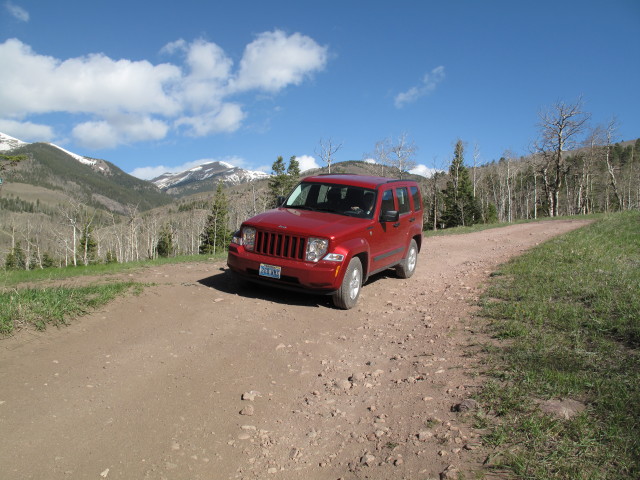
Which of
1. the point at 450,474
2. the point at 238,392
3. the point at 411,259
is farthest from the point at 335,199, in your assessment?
the point at 450,474

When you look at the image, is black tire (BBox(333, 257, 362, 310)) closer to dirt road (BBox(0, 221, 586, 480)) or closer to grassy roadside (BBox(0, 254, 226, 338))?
dirt road (BBox(0, 221, 586, 480))

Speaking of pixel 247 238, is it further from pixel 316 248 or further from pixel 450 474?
pixel 450 474

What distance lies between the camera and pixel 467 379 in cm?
404

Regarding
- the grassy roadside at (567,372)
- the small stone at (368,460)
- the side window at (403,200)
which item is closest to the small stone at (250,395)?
the small stone at (368,460)

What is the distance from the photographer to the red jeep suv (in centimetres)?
630

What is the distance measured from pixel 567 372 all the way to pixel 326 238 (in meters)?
3.48

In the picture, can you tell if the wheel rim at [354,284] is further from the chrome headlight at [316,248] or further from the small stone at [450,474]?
the small stone at [450,474]

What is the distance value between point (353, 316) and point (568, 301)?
10.1 feet

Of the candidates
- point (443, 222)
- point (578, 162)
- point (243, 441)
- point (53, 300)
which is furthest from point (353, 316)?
point (578, 162)

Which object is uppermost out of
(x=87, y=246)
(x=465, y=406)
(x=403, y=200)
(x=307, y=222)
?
(x=403, y=200)

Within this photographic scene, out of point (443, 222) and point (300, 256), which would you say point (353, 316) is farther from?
point (443, 222)

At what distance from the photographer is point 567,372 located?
153 inches

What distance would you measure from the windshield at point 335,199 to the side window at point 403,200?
108 centimetres

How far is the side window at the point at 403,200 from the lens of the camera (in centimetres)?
859
